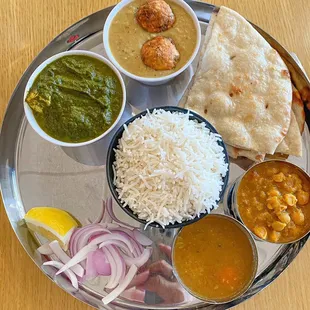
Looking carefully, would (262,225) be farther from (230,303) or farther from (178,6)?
(178,6)

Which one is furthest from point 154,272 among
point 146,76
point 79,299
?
point 146,76

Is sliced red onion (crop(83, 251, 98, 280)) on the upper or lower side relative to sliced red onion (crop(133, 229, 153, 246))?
lower

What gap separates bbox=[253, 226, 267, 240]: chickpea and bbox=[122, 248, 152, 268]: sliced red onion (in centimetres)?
46

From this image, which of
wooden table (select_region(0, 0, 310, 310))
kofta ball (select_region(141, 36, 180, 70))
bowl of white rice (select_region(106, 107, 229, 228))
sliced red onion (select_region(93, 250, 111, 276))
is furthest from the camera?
wooden table (select_region(0, 0, 310, 310))

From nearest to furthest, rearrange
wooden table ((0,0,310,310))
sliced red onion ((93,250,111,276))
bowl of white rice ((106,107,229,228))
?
bowl of white rice ((106,107,229,228)) → sliced red onion ((93,250,111,276)) → wooden table ((0,0,310,310))

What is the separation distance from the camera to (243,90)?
1.82 meters

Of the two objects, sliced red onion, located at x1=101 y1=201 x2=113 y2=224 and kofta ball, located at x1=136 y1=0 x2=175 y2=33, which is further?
sliced red onion, located at x1=101 y1=201 x2=113 y2=224

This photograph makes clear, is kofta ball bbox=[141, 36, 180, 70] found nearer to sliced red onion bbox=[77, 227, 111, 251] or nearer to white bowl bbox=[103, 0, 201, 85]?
white bowl bbox=[103, 0, 201, 85]

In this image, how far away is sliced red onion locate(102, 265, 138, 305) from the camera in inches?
72.0

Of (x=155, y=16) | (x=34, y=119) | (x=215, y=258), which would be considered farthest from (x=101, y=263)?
(x=155, y=16)

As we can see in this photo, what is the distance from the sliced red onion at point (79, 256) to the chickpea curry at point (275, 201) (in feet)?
2.08

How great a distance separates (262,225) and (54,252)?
859 millimetres

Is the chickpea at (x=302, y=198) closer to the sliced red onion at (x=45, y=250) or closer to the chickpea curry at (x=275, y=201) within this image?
the chickpea curry at (x=275, y=201)

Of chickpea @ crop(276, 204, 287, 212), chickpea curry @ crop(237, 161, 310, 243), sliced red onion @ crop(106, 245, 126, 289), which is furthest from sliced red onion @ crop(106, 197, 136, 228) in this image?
chickpea @ crop(276, 204, 287, 212)
